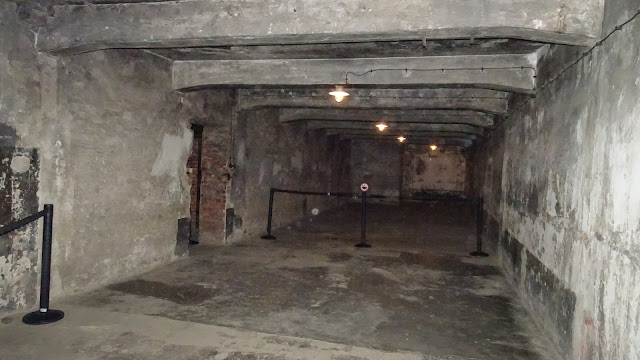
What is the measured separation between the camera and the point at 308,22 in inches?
132

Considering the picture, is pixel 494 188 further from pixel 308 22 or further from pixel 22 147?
pixel 22 147

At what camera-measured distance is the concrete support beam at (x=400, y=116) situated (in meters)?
8.38

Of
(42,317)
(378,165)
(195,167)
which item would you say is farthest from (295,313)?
(378,165)

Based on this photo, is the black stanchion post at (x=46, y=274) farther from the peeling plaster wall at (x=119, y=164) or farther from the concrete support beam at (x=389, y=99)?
the concrete support beam at (x=389, y=99)

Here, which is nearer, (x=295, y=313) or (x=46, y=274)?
(x=46, y=274)

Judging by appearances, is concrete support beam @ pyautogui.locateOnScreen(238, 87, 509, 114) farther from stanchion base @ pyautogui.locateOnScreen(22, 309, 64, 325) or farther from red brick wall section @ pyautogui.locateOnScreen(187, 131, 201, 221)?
stanchion base @ pyautogui.locateOnScreen(22, 309, 64, 325)

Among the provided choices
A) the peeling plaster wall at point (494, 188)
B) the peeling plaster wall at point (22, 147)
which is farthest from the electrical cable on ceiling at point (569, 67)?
the peeling plaster wall at point (22, 147)

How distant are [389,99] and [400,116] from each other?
2065mm

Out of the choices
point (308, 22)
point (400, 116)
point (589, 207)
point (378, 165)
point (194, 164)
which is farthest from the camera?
point (378, 165)

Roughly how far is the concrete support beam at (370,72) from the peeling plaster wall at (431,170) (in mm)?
14110

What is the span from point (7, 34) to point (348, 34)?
9.06 ft

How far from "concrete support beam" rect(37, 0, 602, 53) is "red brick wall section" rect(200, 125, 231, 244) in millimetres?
3380

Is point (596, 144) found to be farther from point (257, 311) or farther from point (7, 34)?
point (7, 34)

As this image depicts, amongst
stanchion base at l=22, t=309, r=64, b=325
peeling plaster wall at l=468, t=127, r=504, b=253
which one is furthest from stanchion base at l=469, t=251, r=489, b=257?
stanchion base at l=22, t=309, r=64, b=325
